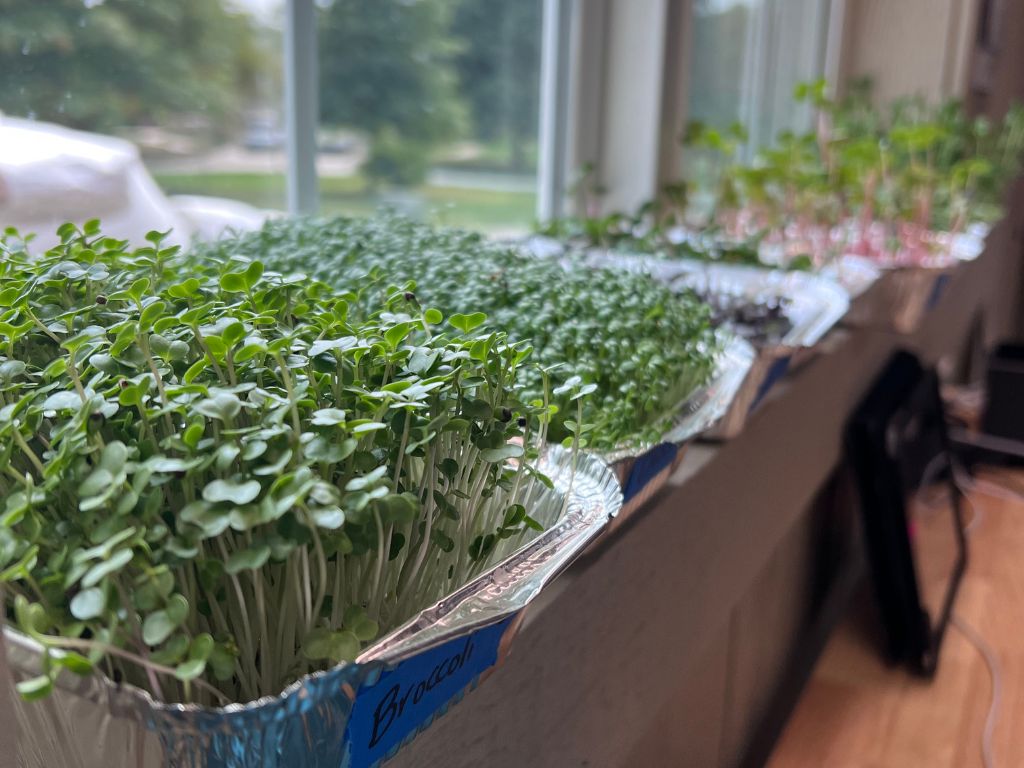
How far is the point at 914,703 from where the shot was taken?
1.49 meters

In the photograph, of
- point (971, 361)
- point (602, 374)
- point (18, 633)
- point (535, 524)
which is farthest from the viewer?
point (971, 361)

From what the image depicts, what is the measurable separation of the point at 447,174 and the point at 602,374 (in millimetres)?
1107

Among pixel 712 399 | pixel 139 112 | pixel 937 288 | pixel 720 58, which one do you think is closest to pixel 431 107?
pixel 139 112

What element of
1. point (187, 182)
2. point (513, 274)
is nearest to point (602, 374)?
point (513, 274)

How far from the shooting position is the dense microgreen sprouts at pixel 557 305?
2.27 ft

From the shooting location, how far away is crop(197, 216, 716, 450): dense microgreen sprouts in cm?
69

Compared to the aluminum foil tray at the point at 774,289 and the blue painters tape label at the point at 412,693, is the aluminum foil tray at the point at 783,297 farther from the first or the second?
the blue painters tape label at the point at 412,693

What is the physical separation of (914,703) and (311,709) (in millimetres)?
1434

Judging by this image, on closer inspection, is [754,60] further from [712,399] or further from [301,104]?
[712,399]

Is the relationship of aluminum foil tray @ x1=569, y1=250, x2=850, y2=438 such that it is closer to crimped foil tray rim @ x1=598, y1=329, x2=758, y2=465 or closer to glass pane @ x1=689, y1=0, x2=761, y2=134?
crimped foil tray rim @ x1=598, y1=329, x2=758, y2=465

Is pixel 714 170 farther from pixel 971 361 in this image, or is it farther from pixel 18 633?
pixel 971 361

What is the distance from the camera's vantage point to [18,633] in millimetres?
334

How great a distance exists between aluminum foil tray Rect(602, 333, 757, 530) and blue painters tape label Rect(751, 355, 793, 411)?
0.21 ft

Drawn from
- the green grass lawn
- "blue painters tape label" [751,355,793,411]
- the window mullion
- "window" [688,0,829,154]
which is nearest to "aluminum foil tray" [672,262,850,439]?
"blue painters tape label" [751,355,793,411]
